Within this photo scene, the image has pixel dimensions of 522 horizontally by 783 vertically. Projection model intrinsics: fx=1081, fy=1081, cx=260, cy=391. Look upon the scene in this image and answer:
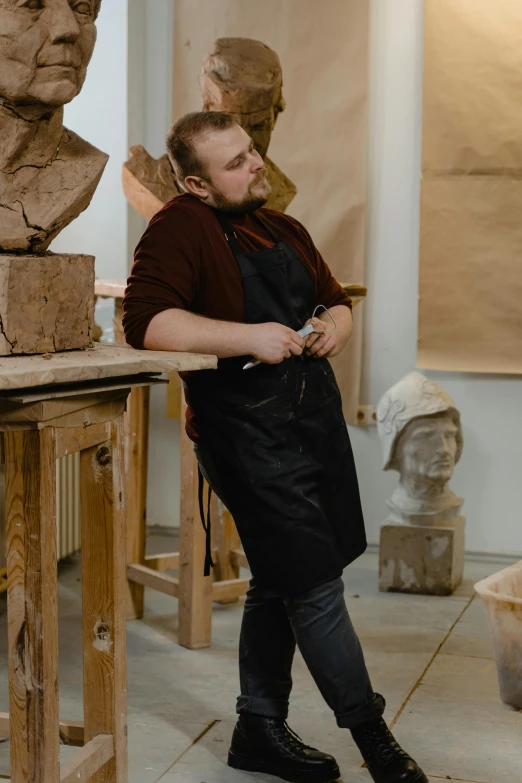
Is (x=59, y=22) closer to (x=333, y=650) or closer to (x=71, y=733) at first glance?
(x=333, y=650)

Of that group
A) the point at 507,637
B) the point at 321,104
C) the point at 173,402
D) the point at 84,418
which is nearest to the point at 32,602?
the point at 84,418

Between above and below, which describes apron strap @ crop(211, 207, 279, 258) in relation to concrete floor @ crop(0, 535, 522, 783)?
above

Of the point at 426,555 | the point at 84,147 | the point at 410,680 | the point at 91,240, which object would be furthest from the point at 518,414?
the point at 84,147

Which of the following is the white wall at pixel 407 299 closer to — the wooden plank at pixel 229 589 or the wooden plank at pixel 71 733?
the wooden plank at pixel 229 589

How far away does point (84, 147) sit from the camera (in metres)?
2.73

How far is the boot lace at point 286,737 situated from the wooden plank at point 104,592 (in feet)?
1.63

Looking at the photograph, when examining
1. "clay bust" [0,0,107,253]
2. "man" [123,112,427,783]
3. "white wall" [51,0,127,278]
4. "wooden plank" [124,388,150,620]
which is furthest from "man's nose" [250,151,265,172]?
"white wall" [51,0,127,278]

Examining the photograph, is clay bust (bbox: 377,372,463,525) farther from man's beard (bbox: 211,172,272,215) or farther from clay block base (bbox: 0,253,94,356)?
clay block base (bbox: 0,253,94,356)

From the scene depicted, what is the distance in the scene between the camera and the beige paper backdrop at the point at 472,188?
505 cm

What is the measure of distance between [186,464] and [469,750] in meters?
1.54

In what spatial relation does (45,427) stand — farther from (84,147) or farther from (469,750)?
(469,750)

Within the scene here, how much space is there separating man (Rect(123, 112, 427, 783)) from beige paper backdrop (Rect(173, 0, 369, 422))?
2552 millimetres

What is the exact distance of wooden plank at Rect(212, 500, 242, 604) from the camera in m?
4.66

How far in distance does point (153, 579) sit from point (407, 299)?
1991mm
